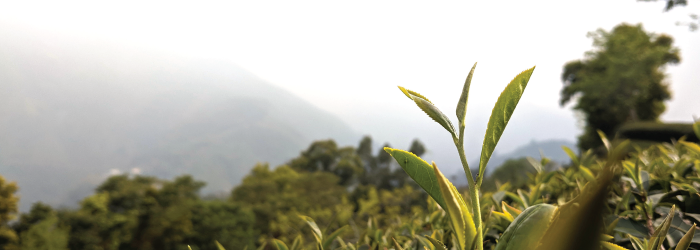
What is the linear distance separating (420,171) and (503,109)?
0.67ft

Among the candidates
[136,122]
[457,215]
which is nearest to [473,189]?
[457,215]

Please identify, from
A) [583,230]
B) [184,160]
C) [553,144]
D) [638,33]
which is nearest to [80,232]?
[583,230]

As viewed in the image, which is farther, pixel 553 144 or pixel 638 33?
pixel 553 144

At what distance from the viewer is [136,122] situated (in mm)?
134750

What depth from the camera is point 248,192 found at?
21109 millimetres

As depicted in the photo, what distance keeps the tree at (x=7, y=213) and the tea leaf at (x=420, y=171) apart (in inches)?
656

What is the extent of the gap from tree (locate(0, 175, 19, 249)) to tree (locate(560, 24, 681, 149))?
34.6m

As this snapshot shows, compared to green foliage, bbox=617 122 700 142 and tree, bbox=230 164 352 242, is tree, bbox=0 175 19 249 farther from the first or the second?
green foliage, bbox=617 122 700 142

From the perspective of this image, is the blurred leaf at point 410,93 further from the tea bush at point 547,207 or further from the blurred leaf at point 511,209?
the blurred leaf at point 511,209

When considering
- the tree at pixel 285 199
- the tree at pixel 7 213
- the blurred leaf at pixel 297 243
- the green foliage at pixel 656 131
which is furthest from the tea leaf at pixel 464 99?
the green foliage at pixel 656 131

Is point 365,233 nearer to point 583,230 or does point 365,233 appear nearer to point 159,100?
point 583,230

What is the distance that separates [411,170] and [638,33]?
3597 centimetres

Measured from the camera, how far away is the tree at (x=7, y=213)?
1084 cm

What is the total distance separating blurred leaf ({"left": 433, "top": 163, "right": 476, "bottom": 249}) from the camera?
0.52 metres
